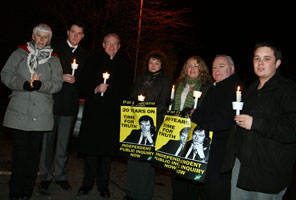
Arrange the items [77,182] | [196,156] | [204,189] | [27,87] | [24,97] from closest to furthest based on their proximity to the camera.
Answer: [196,156] → [204,189] → [27,87] → [24,97] → [77,182]

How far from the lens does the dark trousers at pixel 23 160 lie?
447 centimetres

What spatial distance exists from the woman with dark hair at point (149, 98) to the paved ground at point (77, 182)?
0.44 meters

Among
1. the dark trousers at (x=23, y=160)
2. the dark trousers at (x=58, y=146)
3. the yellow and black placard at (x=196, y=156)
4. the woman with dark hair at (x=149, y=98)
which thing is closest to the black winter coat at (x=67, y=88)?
the dark trousers at (x=58, y=146)

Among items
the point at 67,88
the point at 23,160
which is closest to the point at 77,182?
the point at 23,160

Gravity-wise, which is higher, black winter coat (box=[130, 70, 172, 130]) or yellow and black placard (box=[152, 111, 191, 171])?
black winter coat (box=[130, 70, 172, 130])

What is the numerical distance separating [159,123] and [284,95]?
210cm

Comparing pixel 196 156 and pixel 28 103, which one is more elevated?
pixel 28 103

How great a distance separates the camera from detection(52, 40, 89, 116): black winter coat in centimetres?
505

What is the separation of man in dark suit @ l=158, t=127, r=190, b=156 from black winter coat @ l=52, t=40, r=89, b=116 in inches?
73.8

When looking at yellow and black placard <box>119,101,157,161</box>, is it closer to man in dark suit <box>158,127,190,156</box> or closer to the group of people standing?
the group of people standing

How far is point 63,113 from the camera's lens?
5.08m

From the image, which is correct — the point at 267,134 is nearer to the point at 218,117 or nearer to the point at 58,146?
the point at 218,117

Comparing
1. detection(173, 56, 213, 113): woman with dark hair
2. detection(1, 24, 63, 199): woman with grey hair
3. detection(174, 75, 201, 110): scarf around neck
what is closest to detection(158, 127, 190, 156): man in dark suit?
detection(173, 56, 213, 113): woman with dark hair

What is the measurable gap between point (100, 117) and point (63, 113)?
63cm
